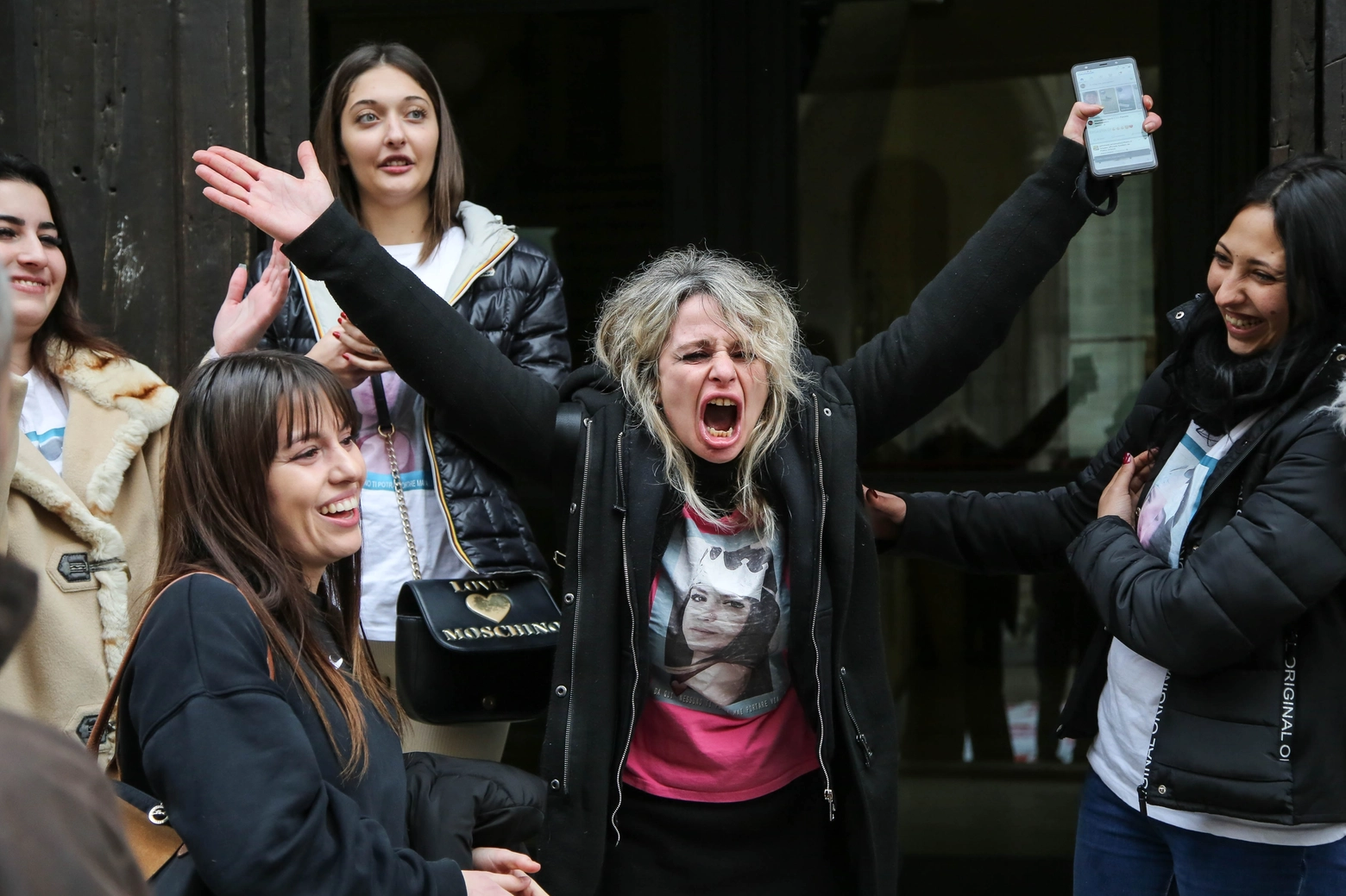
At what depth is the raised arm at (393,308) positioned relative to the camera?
7.30ft

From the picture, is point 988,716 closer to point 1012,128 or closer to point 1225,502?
point 1012,128

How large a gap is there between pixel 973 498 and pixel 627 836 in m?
1.00

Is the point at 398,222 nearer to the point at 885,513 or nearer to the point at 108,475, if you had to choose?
the point at 108,475

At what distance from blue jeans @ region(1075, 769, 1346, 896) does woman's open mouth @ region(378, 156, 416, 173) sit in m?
1.77

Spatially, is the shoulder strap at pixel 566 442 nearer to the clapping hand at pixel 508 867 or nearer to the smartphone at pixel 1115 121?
the clapping hand at pixel 508 867

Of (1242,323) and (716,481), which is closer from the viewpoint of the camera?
(1242,323)

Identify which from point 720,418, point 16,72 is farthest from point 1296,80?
point 16,72

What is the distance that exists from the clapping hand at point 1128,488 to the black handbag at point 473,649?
100 centimetres

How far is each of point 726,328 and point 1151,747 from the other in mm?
982

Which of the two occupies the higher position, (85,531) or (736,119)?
(736,119)

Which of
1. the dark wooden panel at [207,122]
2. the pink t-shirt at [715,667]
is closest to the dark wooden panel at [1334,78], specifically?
the pink t-shirt at [715,667]

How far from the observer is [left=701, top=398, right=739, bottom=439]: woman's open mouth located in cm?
232

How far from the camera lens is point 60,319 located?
8.71ft

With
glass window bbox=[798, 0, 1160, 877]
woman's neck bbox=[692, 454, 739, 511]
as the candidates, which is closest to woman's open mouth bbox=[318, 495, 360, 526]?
woman's neck bbox=[692, 454, 739, 511]
